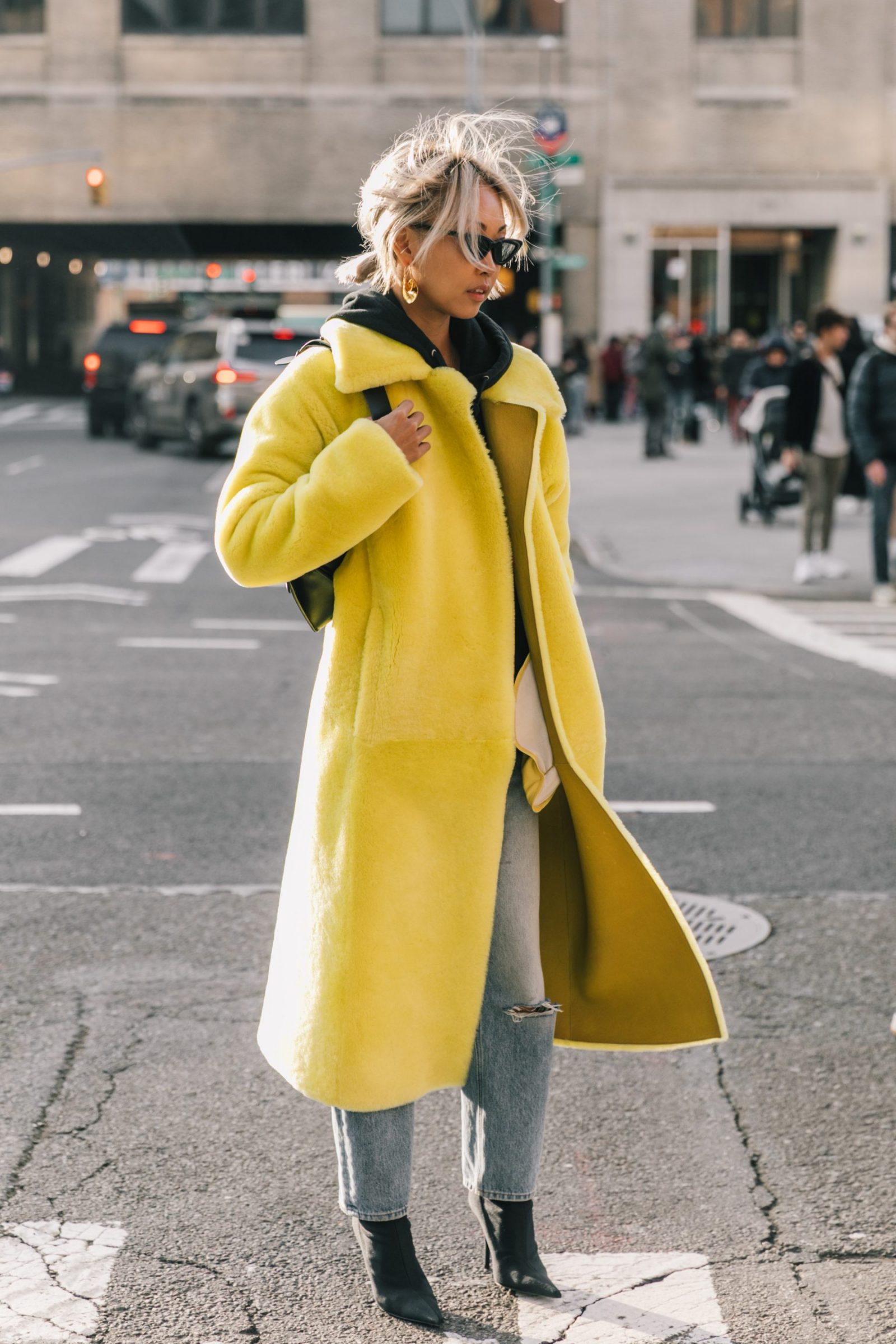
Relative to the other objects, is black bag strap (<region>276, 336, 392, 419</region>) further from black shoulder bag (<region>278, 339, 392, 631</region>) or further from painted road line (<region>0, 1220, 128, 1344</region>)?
painted road line (<region>0, 1220, 128, 1344</region>)

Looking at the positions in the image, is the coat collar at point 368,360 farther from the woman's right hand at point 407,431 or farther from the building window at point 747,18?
the building window at point 747,18

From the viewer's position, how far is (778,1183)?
3.66 metres

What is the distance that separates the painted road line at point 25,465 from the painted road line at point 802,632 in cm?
1335

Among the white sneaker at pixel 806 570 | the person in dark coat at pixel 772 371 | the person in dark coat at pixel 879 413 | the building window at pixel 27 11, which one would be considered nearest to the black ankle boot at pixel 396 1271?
the person in dark coat at pixel 879 413

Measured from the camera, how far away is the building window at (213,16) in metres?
46.3

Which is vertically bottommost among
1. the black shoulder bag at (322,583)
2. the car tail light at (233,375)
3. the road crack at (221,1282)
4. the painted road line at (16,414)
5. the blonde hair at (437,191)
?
the painted road line at (16,414)

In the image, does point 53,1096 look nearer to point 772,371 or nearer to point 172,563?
point 172,563

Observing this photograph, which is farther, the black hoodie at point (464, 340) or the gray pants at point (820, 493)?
the gray pants at point (820, 493)

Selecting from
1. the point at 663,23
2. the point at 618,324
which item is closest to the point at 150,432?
the point at 618,324

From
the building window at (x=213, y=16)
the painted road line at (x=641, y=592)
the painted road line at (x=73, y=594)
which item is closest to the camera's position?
the painted road line at (x=73, y=594)

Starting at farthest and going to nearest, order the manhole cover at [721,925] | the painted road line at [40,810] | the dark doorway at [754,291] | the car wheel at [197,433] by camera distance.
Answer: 1. the dark doorway at [754,291]
2. the car wheel at [197,433]
3. the painted road line at [40,810]
4. the manhole cover at [721,925]

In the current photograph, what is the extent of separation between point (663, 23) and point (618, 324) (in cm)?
729

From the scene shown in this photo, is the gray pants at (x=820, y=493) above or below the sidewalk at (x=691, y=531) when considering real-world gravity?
above

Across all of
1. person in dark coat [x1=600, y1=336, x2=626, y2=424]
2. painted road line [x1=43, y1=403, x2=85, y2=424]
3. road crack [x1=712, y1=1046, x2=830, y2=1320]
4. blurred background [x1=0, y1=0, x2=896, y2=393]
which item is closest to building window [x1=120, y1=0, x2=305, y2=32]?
blurred background [x1=0, y1=0, x2=896, y2=393]
